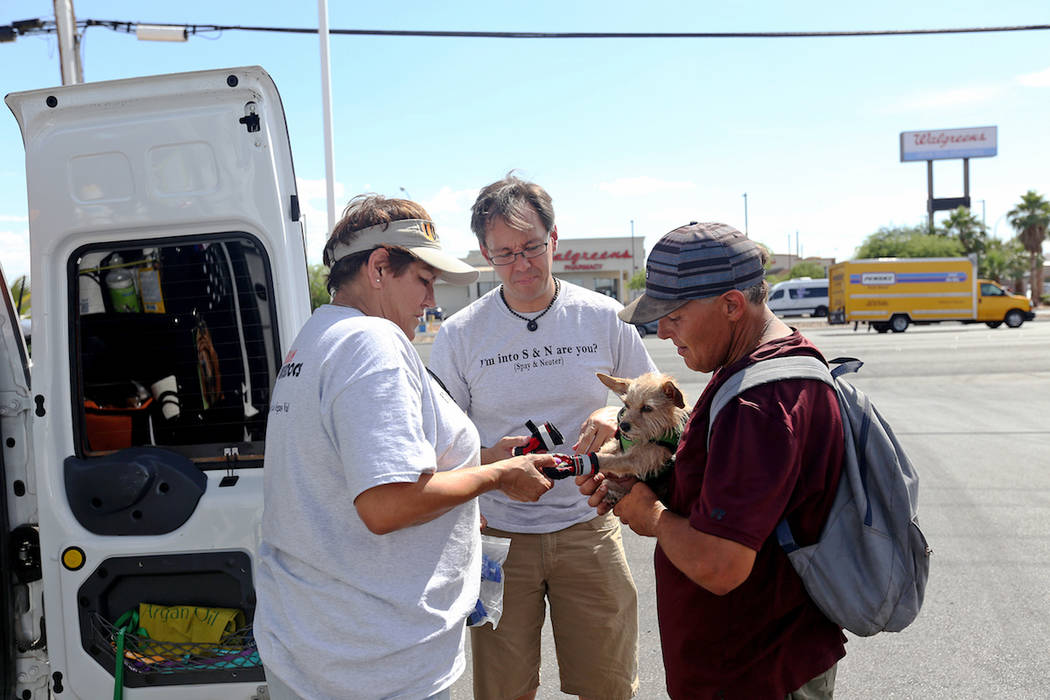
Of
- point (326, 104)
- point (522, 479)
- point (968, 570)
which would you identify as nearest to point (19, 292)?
point (522, 479)

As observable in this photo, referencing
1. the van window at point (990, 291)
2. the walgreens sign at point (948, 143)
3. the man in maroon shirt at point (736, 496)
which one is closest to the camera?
the man in maroon shirt at point (736, 496)

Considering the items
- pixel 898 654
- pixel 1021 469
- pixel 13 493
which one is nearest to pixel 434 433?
pixel 13 493

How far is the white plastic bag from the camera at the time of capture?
2.24 metres

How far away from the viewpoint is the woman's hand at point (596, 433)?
108 inches

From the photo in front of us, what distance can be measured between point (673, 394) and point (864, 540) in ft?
2.58

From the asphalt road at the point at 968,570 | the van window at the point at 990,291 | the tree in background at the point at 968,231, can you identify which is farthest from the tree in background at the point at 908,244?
the asphalt road at the point at 968,570

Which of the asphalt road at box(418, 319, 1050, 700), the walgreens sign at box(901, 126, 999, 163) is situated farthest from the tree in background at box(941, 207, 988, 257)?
the asphalt road at box(418, 319, 1050, 700)

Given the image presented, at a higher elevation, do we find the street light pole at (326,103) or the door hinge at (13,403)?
the street light pole at (326,103)

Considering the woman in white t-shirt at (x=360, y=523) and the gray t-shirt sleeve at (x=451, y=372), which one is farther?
the gray t-shirt sleeve at (x=451, y=372)

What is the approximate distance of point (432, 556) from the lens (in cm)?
188

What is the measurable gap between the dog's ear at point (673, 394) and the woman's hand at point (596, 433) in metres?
0.33

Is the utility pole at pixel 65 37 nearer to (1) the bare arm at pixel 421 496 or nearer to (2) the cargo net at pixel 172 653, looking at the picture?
(2) the cargo net at pixel 172 653

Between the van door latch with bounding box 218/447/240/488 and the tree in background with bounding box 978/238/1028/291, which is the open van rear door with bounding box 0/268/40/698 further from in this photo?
the tree in background with bounding box 978/238/1028/291

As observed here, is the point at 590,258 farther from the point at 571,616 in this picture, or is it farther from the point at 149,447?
the point at 149,447
